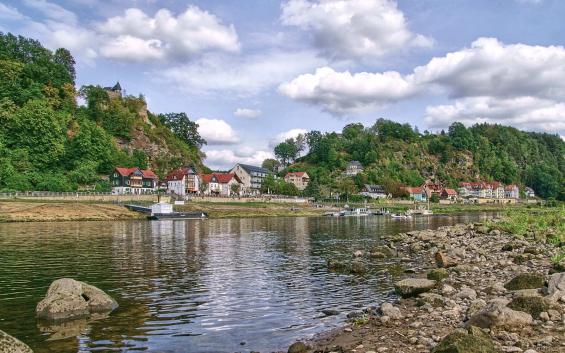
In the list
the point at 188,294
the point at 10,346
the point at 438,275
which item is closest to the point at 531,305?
the point at 438,275

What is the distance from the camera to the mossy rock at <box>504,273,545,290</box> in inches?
733

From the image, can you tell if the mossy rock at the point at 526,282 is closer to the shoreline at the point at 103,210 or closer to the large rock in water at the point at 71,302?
the large rock in water at the point at 71,302

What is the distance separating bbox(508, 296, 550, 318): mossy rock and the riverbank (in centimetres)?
9402

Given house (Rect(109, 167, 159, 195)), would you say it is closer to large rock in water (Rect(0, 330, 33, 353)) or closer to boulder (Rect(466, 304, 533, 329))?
large rock in water (Rect(0, 330, 33, 353))

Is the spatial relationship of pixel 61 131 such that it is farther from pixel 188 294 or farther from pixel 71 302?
pixel 71 302

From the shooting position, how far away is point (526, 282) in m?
18.9

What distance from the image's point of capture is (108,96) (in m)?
188

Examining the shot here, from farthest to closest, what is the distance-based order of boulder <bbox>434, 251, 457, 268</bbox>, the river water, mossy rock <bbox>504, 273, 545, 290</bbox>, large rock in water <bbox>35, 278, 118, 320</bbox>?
boulder <bbox>434, 251, 457, 268</bbox>
mossy rock <bbox>504, 273, 545, 290</bbox>
large rock in water <bbox>35, 278, 118, 320</bbox>
the river water

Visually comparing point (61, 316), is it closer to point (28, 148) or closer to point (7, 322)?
point (7, 322)

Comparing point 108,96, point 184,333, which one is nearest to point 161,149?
point 108,96

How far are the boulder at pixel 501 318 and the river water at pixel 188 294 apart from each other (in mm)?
5963

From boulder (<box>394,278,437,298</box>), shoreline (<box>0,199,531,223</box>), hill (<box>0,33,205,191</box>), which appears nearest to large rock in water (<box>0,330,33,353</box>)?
boulder (<box>394,278,437,298</box>)

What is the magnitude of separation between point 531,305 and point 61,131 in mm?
144873

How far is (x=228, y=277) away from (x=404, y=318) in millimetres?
14195
